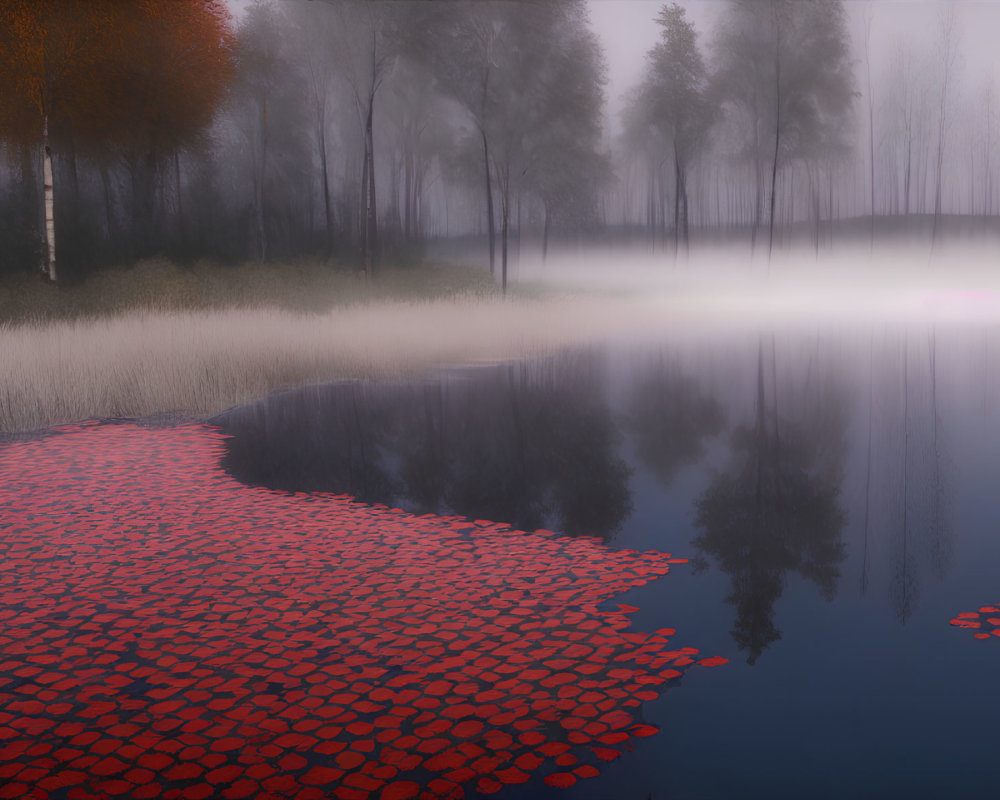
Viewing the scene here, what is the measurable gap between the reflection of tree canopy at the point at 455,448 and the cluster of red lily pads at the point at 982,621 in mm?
2060

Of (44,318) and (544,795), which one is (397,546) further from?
(44,318)

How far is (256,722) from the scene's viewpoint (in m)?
3.26

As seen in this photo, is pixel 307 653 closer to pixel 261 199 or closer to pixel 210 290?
pixel 210 290

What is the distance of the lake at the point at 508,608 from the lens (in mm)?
3014

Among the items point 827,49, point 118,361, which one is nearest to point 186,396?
point 118,361

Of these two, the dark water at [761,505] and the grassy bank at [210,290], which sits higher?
the grassy bank at [210,290]

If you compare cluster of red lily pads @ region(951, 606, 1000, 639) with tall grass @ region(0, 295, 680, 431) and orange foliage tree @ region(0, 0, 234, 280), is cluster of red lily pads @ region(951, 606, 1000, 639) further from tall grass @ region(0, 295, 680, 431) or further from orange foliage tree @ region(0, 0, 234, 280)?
orange foliage tree @ region(0, 0, 234, 280)

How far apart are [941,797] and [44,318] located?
16247mm

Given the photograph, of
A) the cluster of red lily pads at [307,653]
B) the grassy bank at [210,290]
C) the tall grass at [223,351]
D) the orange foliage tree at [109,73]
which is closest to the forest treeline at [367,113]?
the orange foliage tree at [109,73]

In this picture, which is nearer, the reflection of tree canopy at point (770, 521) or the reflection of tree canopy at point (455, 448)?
the reflection of tree canopy at point (770, 521)

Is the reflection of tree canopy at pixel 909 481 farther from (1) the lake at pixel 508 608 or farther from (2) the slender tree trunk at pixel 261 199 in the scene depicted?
(2) the slender tree trunk at pixel 261 199

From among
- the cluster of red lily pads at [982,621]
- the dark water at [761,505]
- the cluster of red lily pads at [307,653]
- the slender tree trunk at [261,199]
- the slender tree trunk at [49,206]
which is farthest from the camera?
the slender tree trunk at [261,199]

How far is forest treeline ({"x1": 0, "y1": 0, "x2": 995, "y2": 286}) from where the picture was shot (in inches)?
784

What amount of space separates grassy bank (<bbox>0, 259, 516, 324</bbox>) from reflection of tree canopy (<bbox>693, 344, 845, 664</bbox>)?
11590mm
